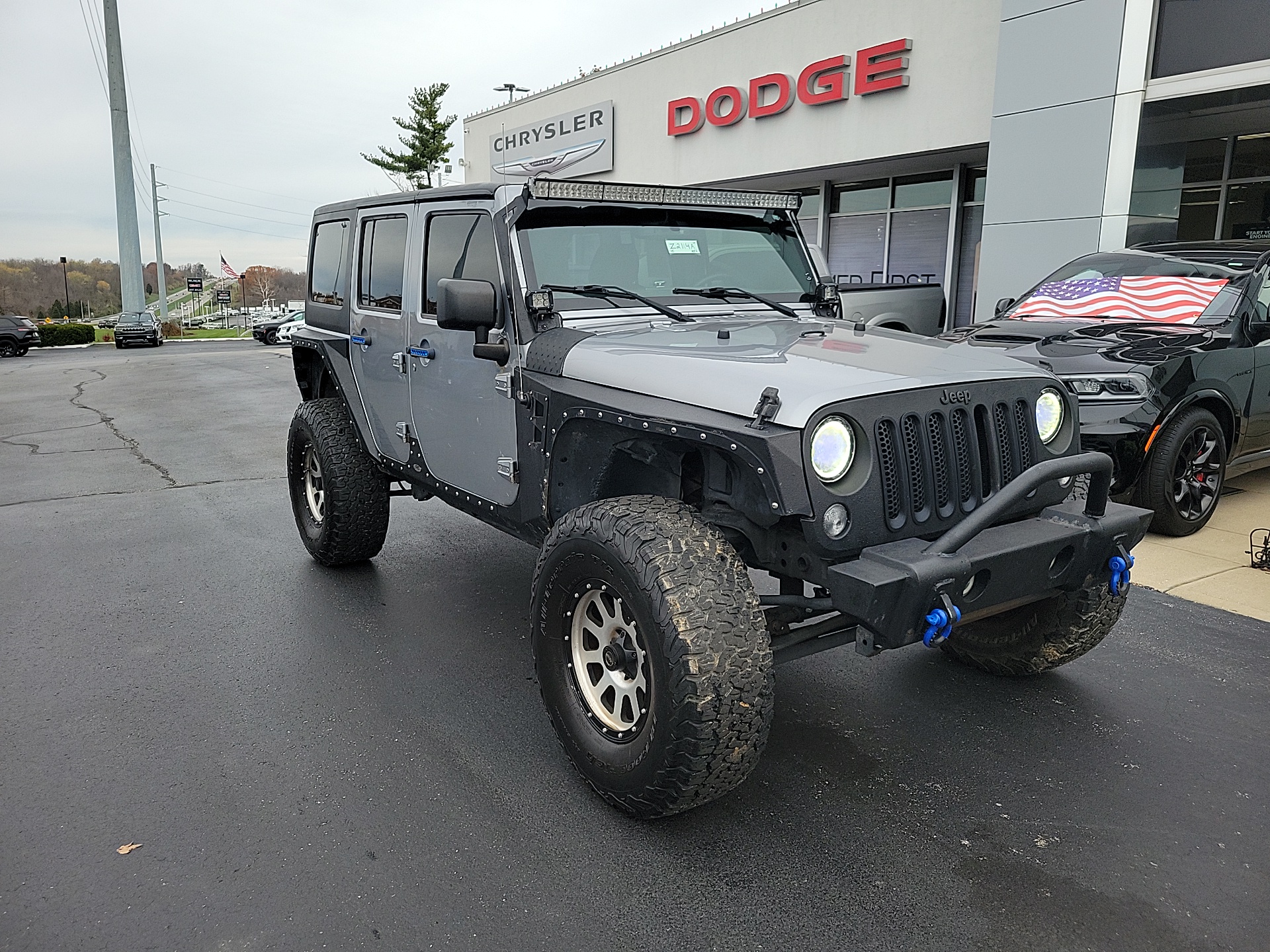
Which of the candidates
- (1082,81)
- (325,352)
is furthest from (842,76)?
(325,352)

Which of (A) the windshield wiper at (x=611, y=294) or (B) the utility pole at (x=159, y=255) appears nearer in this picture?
(A) the windshield wiper at (x=611, y=294)

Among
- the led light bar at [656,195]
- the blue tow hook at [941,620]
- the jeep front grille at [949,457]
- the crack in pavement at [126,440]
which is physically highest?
the led light bar at [656,195]

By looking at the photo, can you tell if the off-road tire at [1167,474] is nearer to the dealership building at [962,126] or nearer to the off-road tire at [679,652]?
the dealership building at [962,126]

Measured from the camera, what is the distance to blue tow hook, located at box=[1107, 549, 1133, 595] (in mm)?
3217

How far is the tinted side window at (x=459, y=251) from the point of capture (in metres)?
4.02

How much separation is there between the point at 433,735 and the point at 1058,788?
2.27 meters

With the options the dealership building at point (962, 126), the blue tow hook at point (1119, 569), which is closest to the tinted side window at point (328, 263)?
the dealership building at point (962, 126)

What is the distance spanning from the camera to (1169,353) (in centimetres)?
591

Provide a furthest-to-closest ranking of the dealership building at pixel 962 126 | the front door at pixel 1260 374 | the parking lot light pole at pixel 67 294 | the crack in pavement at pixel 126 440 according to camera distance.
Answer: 1. the parking lot light pole at pixel 67 294
2. the dealership building at pixel 962 126
3. the crack in pavement at pixel 126 440
4. the front door at pixel 1260 374

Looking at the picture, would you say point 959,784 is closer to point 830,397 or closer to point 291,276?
point 830,397

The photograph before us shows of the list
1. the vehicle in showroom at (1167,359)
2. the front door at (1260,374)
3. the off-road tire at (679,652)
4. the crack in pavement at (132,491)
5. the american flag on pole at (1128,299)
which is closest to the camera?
the off-road tire at (679,652)

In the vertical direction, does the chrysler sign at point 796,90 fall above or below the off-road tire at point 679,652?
above

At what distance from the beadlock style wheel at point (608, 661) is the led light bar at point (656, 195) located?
171 cm

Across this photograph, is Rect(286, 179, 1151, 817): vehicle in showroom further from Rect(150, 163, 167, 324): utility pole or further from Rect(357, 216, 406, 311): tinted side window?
Rect(150, 163, 167, 324): utility pole
